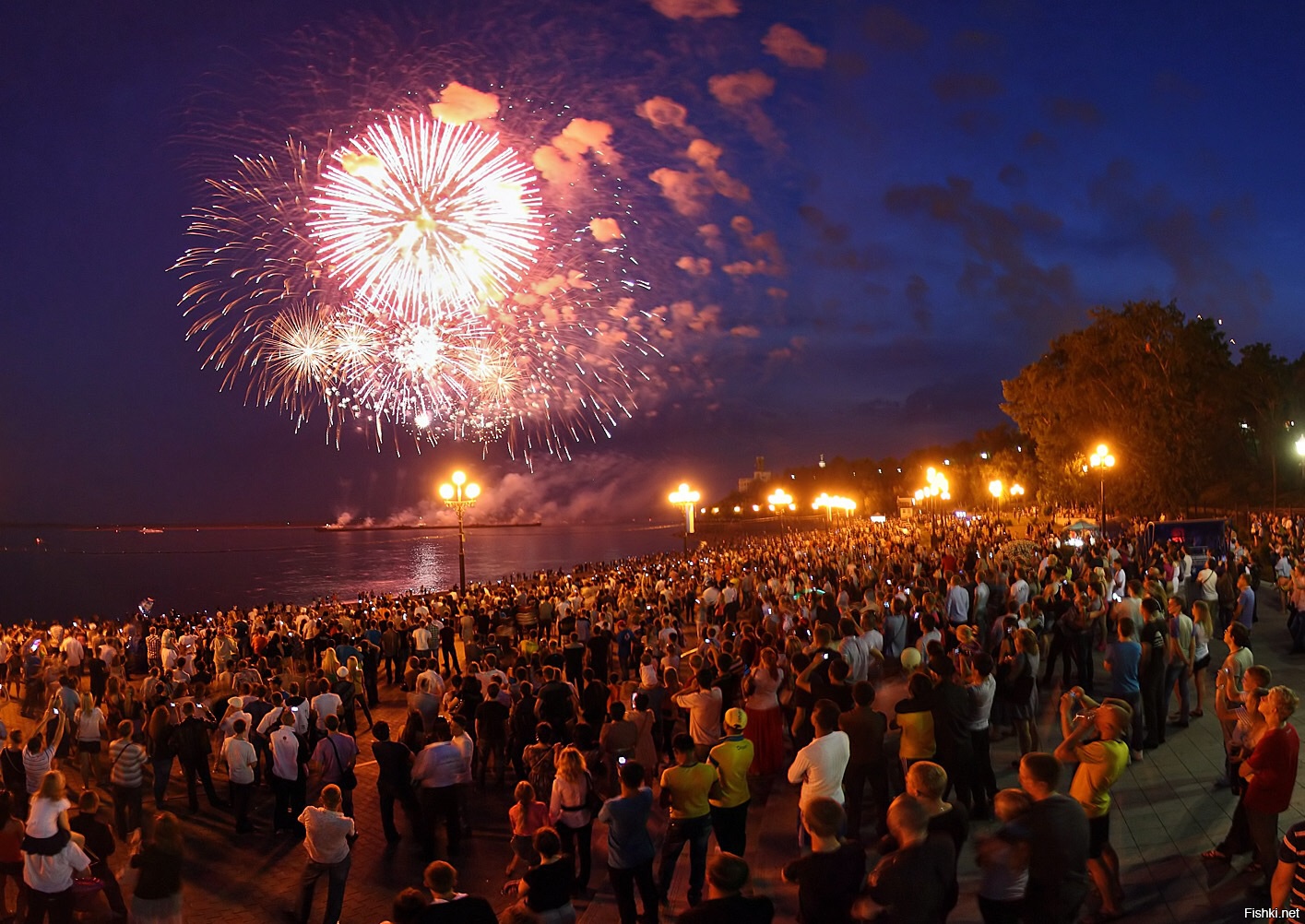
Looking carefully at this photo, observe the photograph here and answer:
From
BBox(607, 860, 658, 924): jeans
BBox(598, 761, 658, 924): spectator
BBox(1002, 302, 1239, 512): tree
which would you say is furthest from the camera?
BBox(1002, 302, 1239, 512): tree

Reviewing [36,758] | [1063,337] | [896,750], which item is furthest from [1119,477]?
[36,758]

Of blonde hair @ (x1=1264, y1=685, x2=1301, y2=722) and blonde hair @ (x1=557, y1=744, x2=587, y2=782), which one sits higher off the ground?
blonde hair @ (x1=1264, y1=685, x2=1301, y2=722)

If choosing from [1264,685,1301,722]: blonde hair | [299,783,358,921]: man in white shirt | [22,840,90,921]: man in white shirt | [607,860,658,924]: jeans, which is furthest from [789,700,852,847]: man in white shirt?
[22,840,90,921]: man in white shirt

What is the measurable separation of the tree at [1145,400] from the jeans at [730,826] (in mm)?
37713

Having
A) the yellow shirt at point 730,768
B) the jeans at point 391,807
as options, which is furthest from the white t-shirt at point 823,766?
the jeans at point 391,807

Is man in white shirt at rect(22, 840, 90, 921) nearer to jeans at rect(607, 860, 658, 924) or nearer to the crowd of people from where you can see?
the crowd of people

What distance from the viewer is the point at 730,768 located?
5785mm

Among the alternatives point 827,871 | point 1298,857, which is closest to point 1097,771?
point 1298,857

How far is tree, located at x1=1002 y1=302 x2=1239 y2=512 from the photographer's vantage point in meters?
36.4

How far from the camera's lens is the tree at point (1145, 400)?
3638 centimetres

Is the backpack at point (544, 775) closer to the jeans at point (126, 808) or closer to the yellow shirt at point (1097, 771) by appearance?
the yellow shirt at point (1097, 771)

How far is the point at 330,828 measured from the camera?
226 inches

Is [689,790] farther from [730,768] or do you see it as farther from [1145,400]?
[1145,400]

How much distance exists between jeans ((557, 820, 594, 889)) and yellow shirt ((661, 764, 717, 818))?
108cm
